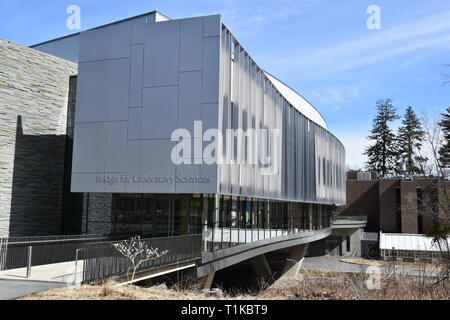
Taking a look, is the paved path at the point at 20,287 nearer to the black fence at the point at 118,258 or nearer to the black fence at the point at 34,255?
the black fence at the point at 118,258

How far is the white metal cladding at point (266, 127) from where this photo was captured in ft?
66.1

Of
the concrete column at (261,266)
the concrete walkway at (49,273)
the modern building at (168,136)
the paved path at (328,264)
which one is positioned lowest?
the paved path at (328,264)

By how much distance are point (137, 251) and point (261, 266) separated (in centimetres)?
2357

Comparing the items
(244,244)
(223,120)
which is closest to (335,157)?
(244,244)

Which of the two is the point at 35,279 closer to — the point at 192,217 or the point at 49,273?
the point at 49,273

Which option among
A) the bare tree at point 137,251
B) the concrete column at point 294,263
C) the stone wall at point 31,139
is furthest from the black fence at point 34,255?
the concrete column at point 294,263

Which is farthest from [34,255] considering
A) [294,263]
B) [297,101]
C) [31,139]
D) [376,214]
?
[376,214]

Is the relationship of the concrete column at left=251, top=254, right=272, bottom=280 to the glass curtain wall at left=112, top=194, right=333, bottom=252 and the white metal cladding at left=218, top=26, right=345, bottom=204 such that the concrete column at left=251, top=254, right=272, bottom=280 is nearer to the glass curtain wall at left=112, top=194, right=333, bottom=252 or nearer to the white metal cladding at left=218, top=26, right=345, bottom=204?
the white metal cladding at left=218, top=26, right=345, bottom=204

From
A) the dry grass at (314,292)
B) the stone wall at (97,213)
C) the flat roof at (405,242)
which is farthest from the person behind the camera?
the flat roof at (405,242)

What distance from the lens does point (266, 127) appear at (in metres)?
26.6

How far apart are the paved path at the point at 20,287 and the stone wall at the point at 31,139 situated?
10643 mm

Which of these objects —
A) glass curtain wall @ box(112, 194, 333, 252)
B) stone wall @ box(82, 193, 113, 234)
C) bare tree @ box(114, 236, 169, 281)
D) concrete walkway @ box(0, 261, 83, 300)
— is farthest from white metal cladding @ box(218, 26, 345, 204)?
concrete walkway @ box(0, 261, 83, 300)

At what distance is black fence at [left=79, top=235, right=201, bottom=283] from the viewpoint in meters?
12.2
